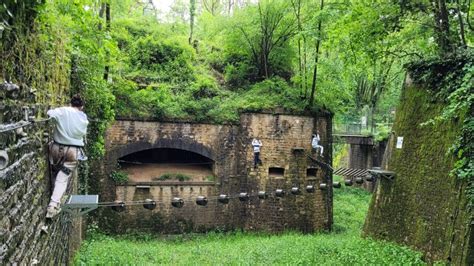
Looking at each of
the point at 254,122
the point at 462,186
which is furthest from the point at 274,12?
the point at 462,186

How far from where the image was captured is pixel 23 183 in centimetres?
315

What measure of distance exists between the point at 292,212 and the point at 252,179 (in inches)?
67.0

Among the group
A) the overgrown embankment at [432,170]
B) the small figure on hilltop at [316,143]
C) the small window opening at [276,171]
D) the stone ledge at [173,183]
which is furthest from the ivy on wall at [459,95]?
the stone ledge at [173,183]

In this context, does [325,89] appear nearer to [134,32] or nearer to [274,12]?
[274,12]

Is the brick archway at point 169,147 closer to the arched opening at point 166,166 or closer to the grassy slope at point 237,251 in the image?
the arched opening at point 166,166

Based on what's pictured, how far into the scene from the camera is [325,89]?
43.8ft

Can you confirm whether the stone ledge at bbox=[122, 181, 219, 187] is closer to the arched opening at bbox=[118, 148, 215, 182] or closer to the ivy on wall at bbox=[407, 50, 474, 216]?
the arched opening at bbox=[118, 148, 215, 182]

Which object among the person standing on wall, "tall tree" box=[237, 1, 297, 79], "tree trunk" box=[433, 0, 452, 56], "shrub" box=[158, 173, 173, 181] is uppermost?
"tall tree" box=[237, 1, 297, 79]

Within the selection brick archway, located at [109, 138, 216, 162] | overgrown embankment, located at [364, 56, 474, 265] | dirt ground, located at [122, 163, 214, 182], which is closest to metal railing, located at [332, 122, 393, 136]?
dirt ground, located at [122, 163, 214, 182]

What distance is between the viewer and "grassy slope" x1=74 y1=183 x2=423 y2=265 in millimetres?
7980

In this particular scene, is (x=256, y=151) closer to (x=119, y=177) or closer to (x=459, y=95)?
(x=119, y=177)

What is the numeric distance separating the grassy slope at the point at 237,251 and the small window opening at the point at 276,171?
6.30ft

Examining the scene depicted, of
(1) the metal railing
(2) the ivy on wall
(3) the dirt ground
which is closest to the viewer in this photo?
(2) the ivy on wall

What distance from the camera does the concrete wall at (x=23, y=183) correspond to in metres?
2.58
